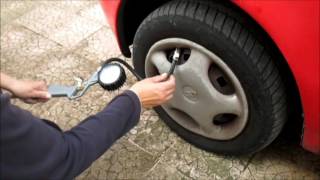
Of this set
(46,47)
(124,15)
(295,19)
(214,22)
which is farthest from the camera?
(46,47)

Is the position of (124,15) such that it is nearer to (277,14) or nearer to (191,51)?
(191,51)

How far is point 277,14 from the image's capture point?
3.68ft

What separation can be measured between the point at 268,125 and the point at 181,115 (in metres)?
0.41

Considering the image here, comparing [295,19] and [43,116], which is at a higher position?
[295,19]

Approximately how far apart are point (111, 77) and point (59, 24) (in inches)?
53.8

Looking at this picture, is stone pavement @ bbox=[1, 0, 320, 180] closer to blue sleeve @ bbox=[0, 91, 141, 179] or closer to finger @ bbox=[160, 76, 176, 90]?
finger @ bbox=[160, 76, 176, 90]

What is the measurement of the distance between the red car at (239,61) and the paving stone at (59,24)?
947 millimetres

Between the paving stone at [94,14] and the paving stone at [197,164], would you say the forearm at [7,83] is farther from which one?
the paving stone at [94,14]

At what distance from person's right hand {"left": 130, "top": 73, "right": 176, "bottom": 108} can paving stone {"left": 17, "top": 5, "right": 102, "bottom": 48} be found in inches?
49.4

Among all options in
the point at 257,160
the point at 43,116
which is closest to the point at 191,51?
the point at 257,160

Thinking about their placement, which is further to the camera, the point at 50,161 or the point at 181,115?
the point at 181,115

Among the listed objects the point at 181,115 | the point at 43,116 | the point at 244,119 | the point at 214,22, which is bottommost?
the point at 43,116

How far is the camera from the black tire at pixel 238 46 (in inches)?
50.1

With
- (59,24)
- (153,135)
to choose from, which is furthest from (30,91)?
(59,24)
